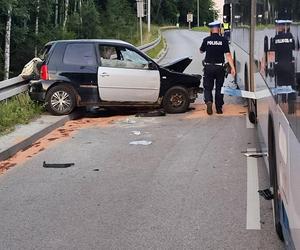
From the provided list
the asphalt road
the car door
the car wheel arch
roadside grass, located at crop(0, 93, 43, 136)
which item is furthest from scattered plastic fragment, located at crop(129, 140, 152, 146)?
the car wheel arch

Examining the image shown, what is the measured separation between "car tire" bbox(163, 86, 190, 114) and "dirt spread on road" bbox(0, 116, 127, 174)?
3.14ft

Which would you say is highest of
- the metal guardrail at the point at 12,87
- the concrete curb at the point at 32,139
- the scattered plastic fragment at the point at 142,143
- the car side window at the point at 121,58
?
the car side window at the point at 121,58

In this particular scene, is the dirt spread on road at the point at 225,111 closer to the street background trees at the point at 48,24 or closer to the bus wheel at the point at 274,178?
the bus wheel at the point at 274,178

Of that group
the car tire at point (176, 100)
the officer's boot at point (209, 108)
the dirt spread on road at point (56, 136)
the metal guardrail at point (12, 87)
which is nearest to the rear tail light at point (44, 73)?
the metal guardrail at point (12, 87)

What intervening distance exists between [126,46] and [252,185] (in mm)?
6304

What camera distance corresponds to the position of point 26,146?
9.84 m

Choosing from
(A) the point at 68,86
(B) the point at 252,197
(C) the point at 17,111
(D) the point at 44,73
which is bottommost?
(B) the point at 252,197

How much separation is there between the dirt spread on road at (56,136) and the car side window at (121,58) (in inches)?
44.8

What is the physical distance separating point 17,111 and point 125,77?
2305mm

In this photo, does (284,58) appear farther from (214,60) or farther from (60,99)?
(60,99)

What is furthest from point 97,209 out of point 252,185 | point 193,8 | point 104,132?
point 193,8

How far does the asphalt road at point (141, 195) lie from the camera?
5371 mm

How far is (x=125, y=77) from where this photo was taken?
12.4 metres

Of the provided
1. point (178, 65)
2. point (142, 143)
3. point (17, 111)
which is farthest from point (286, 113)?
point (178, 65)
